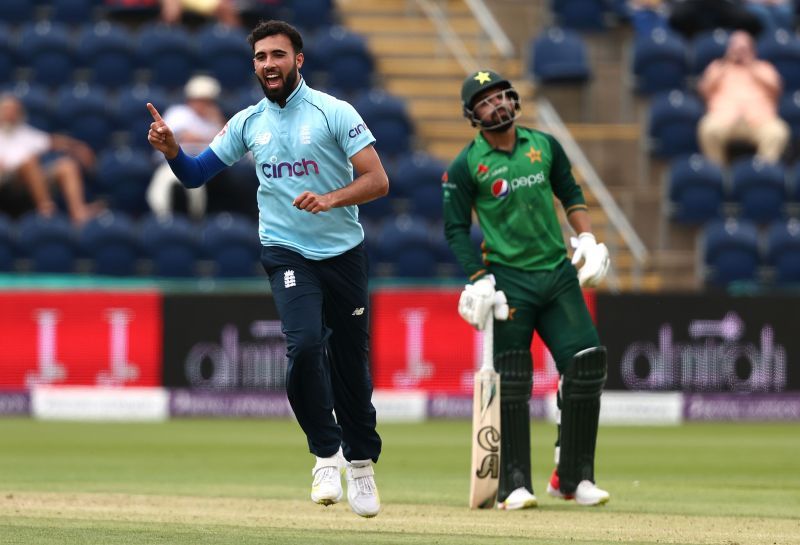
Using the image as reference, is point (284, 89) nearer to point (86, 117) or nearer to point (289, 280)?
point (289, 280)

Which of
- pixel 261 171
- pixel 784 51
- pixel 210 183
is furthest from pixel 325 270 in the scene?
pixel 784 51

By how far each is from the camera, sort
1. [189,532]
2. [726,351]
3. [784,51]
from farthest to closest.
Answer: [784,51] < [726,351] < [189,532]

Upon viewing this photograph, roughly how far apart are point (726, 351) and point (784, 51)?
449 cm

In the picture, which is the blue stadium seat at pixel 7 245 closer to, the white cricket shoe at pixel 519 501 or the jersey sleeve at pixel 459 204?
the jersey sleeve at pixel 459 204

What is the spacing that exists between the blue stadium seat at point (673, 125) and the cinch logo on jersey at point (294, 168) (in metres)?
9.45

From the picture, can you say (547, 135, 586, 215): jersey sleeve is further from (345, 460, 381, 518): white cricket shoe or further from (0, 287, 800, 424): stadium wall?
(0, 287, 800, 424): stadium wall

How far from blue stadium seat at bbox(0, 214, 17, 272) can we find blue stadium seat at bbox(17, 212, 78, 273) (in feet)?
0.23

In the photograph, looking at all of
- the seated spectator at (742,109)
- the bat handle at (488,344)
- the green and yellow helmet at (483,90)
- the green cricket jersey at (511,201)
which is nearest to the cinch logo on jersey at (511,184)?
the green cricket jersey at (511,201)

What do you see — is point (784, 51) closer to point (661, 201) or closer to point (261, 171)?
point (661, 201)

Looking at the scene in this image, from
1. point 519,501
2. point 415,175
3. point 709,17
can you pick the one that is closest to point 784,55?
point 709,17

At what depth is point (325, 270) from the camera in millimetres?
6508

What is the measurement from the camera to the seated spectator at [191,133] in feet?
46.1

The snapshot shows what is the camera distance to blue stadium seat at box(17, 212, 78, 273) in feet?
45.3

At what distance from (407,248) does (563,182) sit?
630cm
